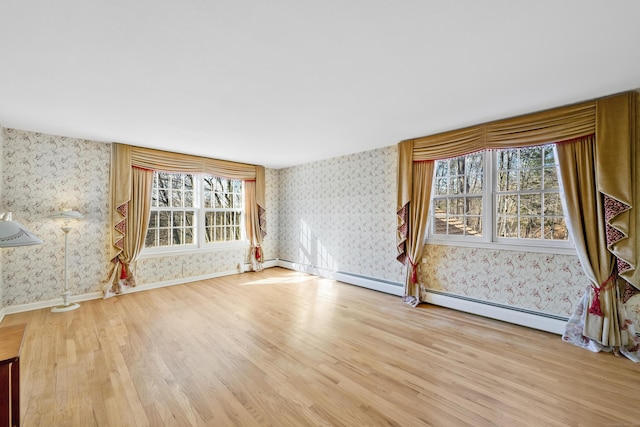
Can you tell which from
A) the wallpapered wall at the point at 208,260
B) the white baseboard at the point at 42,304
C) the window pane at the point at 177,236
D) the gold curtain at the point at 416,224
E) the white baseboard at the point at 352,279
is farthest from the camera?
the window pane at the point at 177,236

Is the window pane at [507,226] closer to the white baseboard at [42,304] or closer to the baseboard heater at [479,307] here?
the baseboard heater at [479,307]

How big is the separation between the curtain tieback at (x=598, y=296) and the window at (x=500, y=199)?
1.48ft

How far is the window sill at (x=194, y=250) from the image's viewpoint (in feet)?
15.1

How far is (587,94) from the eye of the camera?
8.23 ft

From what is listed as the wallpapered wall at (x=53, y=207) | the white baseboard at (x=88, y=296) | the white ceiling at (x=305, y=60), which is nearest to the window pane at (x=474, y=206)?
the white ceiling at (x=305, y=60)

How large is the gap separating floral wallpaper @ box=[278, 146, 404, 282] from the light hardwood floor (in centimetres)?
127

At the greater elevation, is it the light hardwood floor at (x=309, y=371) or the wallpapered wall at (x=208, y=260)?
the wallpapered wall at (x=208, y=260)

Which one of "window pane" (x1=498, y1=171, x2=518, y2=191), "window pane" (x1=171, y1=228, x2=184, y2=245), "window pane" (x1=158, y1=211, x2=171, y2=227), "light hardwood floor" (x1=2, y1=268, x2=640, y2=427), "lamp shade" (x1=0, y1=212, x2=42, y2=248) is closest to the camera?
"lamp shade" (x1=0, y1=212, x2=42, y2=248)

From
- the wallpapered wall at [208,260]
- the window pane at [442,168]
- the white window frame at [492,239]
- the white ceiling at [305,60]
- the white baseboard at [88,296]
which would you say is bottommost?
the white baseboard at [88,296]

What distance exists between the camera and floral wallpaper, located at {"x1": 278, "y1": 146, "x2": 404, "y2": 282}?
4.40 metres

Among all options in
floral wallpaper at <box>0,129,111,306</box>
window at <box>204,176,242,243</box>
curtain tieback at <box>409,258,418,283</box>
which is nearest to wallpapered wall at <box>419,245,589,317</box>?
curtain tieback at <box>409,258,418,283</box>

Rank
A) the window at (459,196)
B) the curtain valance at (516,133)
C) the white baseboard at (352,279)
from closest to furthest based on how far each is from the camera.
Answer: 1. the curtain valance at (516,133)
2. the window at (459,196)
3. the white baseboard at (352,279)

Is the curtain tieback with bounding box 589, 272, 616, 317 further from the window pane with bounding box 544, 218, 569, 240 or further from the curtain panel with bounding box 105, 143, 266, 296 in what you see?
the curtain panel with bounding box 105, 143, 266, 296

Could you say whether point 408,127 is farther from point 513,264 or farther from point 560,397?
point 560,397
